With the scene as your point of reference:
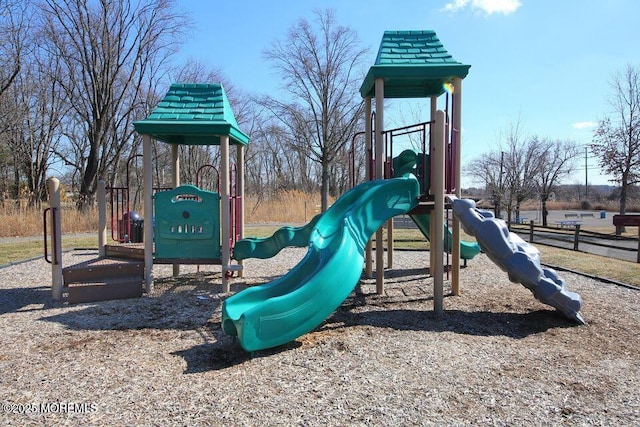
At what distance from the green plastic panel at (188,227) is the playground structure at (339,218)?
1 cm

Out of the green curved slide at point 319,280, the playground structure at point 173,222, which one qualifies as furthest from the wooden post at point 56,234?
the green curved slide at point 319,280

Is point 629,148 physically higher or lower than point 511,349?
higher

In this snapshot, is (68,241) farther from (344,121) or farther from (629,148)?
(629,148)

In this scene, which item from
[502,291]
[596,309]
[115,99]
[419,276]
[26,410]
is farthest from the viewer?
[115,99]

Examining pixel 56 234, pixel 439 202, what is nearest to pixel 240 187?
pixel 56 234

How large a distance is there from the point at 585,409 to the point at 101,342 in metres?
4.00

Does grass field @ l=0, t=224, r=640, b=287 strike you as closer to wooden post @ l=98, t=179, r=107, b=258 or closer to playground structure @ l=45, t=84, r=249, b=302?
wooden post @ l=98, t=179, r=107, b=258

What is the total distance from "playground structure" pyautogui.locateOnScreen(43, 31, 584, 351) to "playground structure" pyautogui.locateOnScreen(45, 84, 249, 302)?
0.05 ft

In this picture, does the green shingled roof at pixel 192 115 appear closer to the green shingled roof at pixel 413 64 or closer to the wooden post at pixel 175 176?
the wooden post at pixel 175 176

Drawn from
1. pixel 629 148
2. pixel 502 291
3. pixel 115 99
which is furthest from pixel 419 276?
pixel 115 99

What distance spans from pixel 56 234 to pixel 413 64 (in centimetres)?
514

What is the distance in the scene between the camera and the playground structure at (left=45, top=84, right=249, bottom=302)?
5805 millimetres

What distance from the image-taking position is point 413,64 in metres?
5.50

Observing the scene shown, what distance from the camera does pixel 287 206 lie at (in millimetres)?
22578
